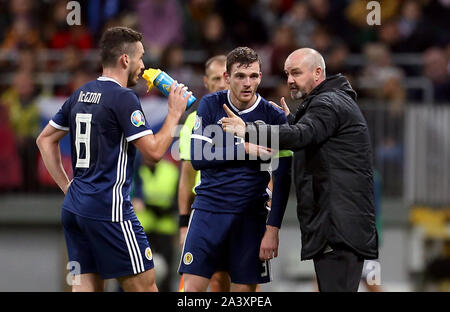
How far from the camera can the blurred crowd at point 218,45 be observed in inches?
487

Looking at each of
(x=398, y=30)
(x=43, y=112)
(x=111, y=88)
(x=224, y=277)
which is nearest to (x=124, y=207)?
(x=111, y=88)

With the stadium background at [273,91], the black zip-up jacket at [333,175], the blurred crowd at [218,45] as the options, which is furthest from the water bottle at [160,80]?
the blurred crowd at [218,45]

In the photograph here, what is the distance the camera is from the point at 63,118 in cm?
636

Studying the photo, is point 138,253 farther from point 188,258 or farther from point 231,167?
point 231,167

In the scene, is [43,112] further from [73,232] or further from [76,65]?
[73,232]

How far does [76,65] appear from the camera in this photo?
1291cm

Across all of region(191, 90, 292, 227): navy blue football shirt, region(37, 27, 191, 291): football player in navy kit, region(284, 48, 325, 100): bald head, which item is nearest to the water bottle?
region(37, 27, 191, 291): football player in navy kit

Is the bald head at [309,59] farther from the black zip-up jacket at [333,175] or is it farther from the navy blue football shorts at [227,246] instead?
the navy blue football shorts at [227,246]

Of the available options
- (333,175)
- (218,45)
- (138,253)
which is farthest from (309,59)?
(218,45)

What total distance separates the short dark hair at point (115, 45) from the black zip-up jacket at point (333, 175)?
1077 millimetres

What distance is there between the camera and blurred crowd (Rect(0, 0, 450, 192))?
1236 cm

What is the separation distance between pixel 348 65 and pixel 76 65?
13.9ft

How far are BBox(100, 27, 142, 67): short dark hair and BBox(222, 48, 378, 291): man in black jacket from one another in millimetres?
902

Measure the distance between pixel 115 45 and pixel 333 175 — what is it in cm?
182
